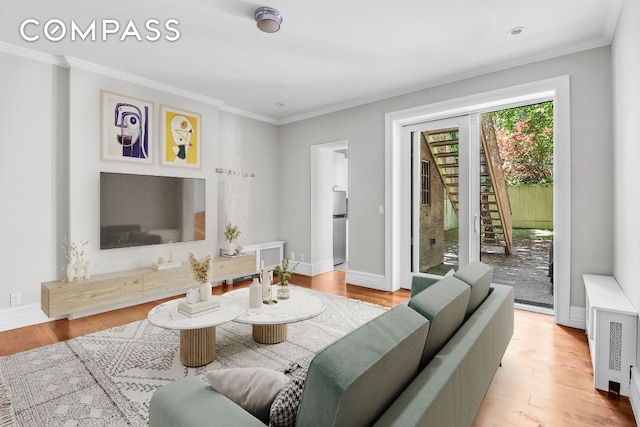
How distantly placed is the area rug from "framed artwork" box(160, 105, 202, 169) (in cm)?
205

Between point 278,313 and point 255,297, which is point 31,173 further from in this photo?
point 278,313

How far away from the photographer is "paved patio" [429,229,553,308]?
3715mm

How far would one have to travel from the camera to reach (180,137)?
4195mm

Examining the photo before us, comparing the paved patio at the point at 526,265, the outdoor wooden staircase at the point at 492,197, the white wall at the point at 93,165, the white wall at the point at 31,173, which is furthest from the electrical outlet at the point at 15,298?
the outdoor wooden staircase at the point at 492,197

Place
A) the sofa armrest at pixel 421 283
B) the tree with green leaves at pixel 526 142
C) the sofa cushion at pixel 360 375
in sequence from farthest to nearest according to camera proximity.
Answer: the tree with green leaves at pixel 526 142 → the sofa armrest at pixel 421 283 → the sofa cushion at pixel 360 375

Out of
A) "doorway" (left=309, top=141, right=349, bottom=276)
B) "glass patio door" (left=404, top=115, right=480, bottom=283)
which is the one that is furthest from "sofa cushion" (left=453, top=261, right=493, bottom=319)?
"doorway" (left=309, top=141, right=349, bottom=276)

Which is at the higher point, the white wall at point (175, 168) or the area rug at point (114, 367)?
the white wall at point (175, 168)

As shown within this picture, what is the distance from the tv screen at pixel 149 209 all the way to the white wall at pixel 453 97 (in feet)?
5.63

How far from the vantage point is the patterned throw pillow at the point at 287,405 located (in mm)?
946

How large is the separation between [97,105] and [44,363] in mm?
2578

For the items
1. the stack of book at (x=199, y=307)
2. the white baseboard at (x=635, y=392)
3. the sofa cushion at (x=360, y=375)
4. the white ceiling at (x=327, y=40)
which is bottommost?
the white baseboard at (x=635, y=392)

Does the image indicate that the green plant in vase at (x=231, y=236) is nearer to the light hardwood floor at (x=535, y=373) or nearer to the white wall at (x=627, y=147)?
the light hardwood floor at (x=535, y=373)

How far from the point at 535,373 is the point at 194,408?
2371 mm

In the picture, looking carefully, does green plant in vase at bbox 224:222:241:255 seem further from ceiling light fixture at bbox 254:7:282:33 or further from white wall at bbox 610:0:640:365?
white wall at bbox 610:0:640:365
